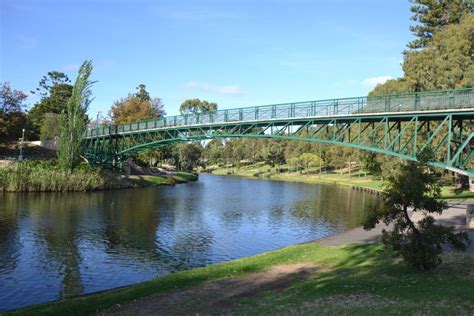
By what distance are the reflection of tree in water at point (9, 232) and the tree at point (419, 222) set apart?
658 inches

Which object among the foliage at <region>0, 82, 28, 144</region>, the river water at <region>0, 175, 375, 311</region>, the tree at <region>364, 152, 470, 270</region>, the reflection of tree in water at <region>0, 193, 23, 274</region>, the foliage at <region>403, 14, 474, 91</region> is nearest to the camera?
the tree at <region>364, 152, 470, 270</region>

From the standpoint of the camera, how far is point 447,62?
45469 mm

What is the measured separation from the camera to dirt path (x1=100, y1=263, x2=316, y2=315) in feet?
41.1

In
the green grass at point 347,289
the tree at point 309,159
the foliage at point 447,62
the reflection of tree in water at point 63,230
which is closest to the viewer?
the green grass at point 347,289

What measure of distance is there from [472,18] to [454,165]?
75.1 feet

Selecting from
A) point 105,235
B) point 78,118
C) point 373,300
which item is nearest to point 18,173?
point 78,118

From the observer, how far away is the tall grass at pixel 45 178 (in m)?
50.0

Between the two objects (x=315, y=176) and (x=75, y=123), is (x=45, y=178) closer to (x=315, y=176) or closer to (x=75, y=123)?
(x=75, y=123)

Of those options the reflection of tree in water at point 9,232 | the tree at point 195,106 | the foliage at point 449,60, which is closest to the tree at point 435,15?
the foliage at point 449,60

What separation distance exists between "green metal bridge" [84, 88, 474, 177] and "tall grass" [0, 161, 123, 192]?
1008 cm

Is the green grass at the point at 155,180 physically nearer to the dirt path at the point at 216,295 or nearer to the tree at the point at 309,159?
the tree at the point at 309,159

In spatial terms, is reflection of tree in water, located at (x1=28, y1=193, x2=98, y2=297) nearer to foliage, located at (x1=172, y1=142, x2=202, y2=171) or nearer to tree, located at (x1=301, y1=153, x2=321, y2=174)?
tree, located at (x1=301, y1=153, x2=321, y2=174)

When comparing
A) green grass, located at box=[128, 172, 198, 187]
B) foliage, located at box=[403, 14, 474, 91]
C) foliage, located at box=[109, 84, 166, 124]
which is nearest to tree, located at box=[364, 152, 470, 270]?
foliage, located at box=[403, 14, 474, 91]

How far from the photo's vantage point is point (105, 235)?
2811cm
